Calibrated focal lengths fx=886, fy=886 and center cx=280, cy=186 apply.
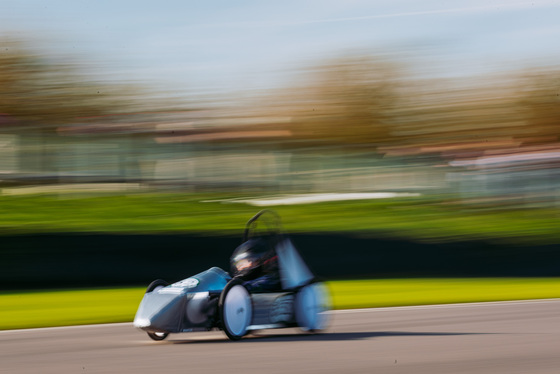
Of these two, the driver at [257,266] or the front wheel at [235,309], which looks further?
the driver at [257,266]

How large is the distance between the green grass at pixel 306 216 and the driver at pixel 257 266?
9594 mm

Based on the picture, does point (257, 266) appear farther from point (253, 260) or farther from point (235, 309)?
point (235, 309)

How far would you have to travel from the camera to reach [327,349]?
6820 mm

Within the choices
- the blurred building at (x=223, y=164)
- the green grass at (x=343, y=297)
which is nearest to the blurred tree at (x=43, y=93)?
the blurred building at (x=223, y=164)

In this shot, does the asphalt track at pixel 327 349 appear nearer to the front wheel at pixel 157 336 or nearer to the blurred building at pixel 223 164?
the front wheel at pixel 157 336

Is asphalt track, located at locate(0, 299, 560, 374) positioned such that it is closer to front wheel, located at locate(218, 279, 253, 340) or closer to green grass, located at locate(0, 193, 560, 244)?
front wheel, located at locate(218, 279, 253, 340)

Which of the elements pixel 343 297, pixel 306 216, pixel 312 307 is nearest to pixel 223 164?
pixel 306 216

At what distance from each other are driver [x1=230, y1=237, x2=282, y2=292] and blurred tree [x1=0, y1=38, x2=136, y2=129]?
921 inches

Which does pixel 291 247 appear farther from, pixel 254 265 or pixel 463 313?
pixel 463 313

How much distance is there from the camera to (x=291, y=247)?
8.29 meters

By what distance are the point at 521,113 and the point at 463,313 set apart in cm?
3189

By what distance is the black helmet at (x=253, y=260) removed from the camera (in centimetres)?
790

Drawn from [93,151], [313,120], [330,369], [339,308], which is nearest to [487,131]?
[313,120]

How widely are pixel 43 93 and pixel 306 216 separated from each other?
13.6 meters
